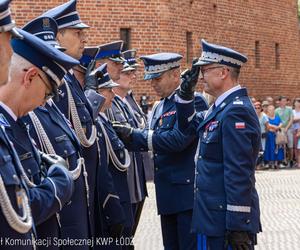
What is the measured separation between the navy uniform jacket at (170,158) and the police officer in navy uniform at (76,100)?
4.19 feet

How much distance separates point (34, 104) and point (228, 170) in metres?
2.07

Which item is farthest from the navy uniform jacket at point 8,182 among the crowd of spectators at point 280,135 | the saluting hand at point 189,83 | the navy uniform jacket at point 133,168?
the crowd of spectators at point 280,135

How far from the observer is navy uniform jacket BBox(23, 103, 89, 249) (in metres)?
4.80

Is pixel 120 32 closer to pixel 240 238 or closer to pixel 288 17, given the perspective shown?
pixel 288 17

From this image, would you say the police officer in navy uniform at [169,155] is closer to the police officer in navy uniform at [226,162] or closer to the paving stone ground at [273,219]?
the police officer in navy uniform at [226,162]

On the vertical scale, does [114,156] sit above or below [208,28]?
above

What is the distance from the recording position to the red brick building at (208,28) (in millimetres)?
22156

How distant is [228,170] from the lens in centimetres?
558

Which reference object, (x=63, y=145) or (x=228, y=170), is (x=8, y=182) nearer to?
(x=63, y=145)

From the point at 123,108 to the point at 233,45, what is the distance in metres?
20.1

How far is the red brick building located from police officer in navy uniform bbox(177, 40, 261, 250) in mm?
15551

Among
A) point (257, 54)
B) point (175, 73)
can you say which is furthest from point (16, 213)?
point (257, 54)

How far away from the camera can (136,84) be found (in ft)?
74.1

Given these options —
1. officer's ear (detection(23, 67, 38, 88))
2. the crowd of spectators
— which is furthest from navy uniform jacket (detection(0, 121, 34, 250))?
the crowd of spectators
